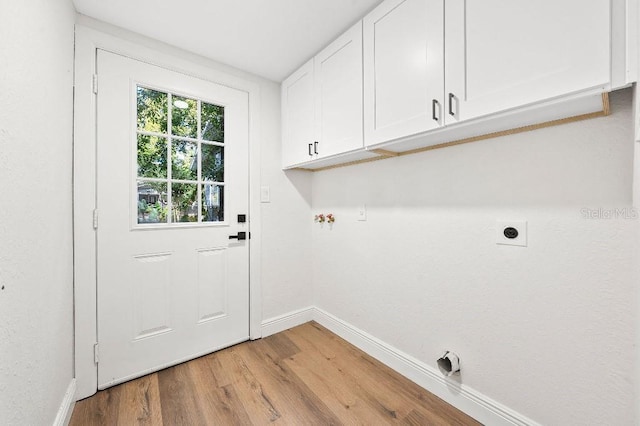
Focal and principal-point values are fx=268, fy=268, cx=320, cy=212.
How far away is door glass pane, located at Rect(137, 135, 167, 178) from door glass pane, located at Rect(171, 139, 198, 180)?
0.06 metres

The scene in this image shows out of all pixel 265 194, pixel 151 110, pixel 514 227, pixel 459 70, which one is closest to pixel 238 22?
pixel 151 110

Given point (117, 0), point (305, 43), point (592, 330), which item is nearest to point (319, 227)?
point (305, 43)

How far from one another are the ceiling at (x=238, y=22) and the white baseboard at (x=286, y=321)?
2.12 metres

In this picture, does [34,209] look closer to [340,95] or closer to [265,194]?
[265,194]

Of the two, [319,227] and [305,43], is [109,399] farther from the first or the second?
[305,43]

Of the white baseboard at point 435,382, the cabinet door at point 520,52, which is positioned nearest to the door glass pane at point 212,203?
the white baseboard at point 435,382

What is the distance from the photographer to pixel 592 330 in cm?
105

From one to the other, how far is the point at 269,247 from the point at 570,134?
6.55ft

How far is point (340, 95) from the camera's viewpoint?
1.75 meters

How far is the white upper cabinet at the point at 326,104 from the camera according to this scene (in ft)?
5.40

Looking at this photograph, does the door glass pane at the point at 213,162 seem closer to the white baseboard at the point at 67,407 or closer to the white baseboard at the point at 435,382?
the white baseboard at the point at 67,407

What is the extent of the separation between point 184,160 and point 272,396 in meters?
1.65

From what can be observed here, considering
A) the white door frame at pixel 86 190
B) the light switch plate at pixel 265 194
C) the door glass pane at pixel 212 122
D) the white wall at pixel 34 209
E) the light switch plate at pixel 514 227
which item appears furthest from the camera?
the light switch plate at pixel 265 194

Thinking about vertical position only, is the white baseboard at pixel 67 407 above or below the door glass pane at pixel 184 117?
below
